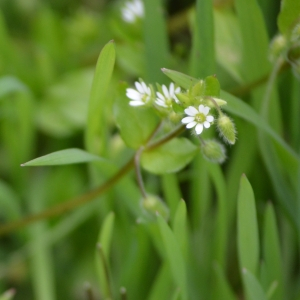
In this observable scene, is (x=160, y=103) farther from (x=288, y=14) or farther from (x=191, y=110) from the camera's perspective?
(x=288, y=14)

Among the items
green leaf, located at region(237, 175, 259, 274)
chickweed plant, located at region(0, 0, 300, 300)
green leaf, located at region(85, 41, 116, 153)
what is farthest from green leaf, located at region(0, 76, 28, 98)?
green leaf, located at region(237, 175, 259, 274)

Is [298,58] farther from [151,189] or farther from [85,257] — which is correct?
[85,257]

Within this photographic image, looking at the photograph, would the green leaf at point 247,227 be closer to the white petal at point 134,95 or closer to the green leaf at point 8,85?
the white petal at point 134,95

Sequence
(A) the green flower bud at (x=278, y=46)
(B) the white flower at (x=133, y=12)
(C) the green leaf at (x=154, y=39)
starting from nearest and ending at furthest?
(A) the green flower bud at (x=278, y=46)
(C) the green leaf at (x=154, y=39)
(B) the white flower at (x=133, y=12)

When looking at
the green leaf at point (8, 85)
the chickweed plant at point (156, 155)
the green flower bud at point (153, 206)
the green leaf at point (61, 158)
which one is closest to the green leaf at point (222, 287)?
the chickweed plant at point (156, 155)

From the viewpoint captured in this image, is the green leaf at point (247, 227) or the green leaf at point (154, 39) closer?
the green leaf at point (247, 227)

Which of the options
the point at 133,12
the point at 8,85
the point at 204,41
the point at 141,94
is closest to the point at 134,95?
the point at 141,94

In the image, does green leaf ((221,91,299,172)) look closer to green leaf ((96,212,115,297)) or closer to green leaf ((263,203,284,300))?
green leaf ((263,203,284,300))
